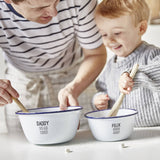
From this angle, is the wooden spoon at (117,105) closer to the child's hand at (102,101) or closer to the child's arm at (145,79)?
the child's arm at (145,79)

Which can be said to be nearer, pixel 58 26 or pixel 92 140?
pixel 92 140

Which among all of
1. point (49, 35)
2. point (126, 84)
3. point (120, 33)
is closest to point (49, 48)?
point (49, 35)

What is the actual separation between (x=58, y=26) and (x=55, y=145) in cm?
39

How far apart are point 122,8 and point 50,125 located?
1.37 feet

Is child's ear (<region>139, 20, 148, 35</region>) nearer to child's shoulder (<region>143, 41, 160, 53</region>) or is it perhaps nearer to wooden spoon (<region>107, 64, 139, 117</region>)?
child's shoulder (<region>143, 41, 160, 53</region>)

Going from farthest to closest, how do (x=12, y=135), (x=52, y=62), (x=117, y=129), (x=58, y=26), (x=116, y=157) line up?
(x=52, y=62) < (x=58, y=26) < (x=12, y=135) < (x=117, y=129) < (x=116, y=157)

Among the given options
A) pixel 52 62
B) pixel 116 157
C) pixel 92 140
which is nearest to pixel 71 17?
pixel 52 62

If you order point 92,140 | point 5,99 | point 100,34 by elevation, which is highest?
point 100,34

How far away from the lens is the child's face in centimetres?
92

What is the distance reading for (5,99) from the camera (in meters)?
0.74

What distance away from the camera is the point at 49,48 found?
3.31 feet

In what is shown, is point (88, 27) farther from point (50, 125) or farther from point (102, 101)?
point (50, 125)

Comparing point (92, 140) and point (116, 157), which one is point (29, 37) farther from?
point (116, 157)

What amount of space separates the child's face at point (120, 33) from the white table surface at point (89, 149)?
28cm
